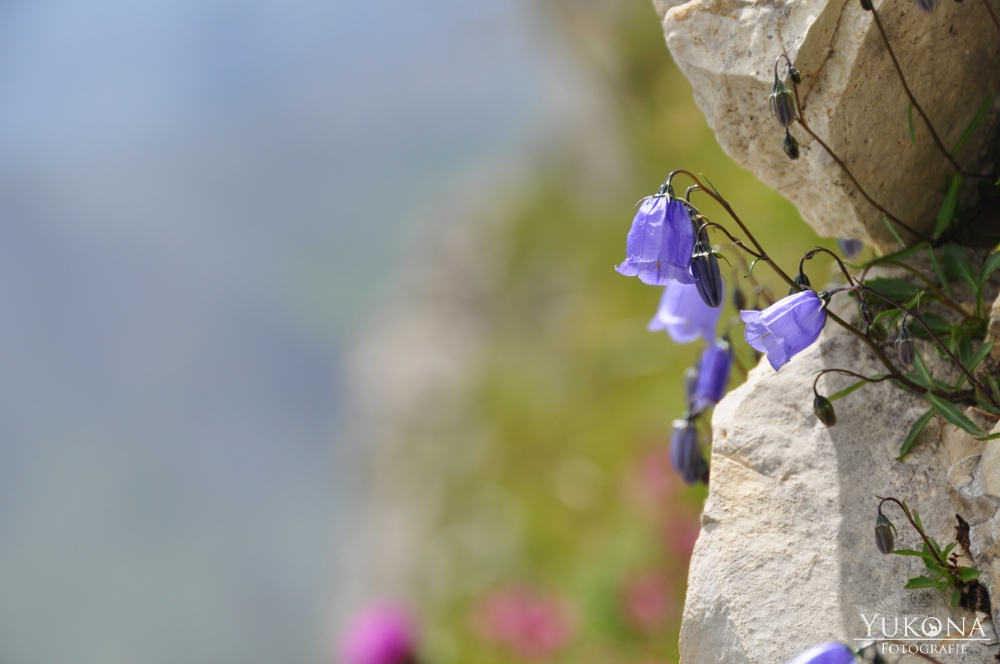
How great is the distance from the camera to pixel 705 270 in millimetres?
1492

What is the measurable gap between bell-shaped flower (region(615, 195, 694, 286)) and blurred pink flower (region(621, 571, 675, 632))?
298 cm

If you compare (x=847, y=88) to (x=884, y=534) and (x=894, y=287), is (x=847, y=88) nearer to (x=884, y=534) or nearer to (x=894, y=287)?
(x=894, y=287)

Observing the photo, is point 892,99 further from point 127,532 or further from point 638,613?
point 127,532

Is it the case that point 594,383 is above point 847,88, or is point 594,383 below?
above

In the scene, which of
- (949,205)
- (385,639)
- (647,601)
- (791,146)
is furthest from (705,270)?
(647,601)

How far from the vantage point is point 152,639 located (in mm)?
10750

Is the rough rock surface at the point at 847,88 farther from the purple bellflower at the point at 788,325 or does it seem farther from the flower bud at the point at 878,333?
the purple bellflower at the point at 788,325

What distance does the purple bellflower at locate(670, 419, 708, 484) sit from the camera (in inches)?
80.0

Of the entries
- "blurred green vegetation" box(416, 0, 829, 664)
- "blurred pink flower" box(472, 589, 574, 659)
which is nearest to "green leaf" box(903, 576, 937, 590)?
"blurred green vegetation" box(416, 0, 829, 664)

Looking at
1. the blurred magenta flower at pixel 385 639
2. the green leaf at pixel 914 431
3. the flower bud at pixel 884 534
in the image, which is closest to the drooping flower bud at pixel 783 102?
the green leaf at pixel 914 431

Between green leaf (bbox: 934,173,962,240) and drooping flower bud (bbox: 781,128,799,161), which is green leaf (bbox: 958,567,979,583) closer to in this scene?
green leaf (bbox: 934,173,962,240)

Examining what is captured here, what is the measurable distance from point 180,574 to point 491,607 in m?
7.96

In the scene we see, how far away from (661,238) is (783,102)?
37 centimetres

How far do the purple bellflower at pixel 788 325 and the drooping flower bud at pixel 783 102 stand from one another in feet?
1.23
